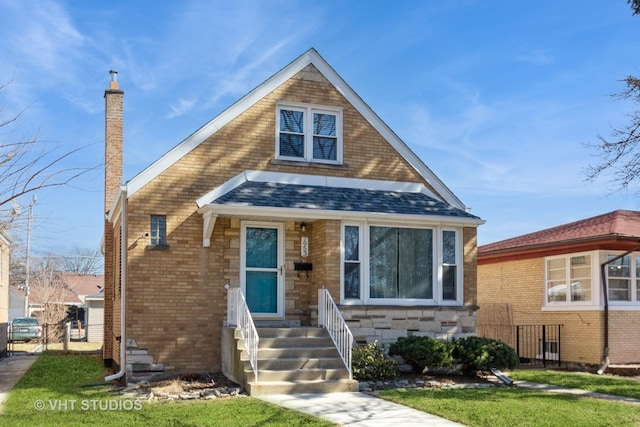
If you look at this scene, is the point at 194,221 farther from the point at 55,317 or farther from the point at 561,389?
the point at 55,317

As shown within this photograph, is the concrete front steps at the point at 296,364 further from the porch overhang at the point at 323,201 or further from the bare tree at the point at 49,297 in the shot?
the bare tree at the point at 49,297

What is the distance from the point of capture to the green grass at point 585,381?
41.4 feet

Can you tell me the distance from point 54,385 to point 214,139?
219 inches

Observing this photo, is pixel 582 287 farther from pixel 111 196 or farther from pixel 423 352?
pixel 111 196

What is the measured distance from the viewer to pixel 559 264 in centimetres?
1877

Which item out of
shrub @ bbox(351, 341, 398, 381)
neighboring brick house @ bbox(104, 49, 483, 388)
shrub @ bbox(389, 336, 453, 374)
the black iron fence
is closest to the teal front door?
neighboring brick house @ bbox(104, 49, 483, 388)

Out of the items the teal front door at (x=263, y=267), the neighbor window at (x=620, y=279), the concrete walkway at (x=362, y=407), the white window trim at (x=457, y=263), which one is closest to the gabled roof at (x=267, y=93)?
the white window trim at (x=457, y=263)

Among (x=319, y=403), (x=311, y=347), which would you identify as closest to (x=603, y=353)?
(x=311, y=347)

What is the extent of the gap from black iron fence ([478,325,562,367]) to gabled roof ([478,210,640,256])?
85.5 inches

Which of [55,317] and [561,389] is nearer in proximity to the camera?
[561,389]

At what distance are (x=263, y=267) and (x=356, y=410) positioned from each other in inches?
200

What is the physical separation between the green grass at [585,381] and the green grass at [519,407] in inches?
1.2

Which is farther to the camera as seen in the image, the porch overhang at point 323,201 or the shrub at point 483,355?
the porch overhang at point 323,201
